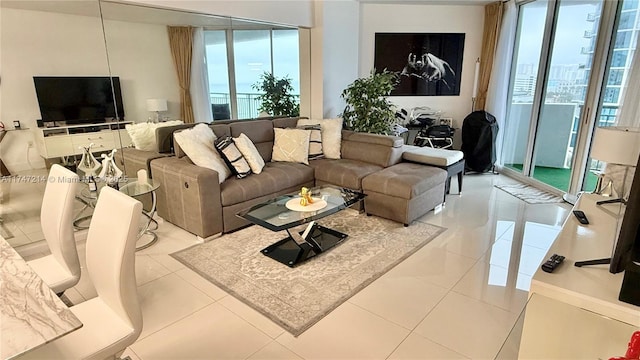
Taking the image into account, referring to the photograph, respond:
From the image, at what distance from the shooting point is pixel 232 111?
174 inches

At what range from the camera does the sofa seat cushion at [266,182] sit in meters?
3.25

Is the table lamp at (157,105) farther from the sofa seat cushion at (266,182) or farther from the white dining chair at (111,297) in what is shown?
the white dining chair at (111,297)

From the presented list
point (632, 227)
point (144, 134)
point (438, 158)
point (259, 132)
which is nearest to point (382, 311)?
point (632, 227)

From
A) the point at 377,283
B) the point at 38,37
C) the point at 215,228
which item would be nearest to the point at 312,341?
the point at 377,283

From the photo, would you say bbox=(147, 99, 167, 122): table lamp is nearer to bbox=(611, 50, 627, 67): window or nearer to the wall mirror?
the wall mirror

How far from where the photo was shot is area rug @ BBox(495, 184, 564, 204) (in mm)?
4285

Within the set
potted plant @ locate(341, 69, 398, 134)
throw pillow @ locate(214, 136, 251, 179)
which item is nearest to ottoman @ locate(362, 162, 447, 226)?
potted plant @ locate(341, 69, 398, 134)

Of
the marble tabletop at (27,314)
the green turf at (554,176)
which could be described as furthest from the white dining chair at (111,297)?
the green turf at (554,176)

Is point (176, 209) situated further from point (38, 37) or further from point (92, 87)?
point (38, 37)

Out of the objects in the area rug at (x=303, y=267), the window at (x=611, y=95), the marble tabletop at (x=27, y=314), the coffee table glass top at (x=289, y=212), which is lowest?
the area rug at (x=303, y=267)

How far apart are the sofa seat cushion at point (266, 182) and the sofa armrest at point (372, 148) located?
63 cm

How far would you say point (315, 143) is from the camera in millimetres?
4324

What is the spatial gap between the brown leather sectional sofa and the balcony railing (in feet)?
1.00

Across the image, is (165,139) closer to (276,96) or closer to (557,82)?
(276,96)
